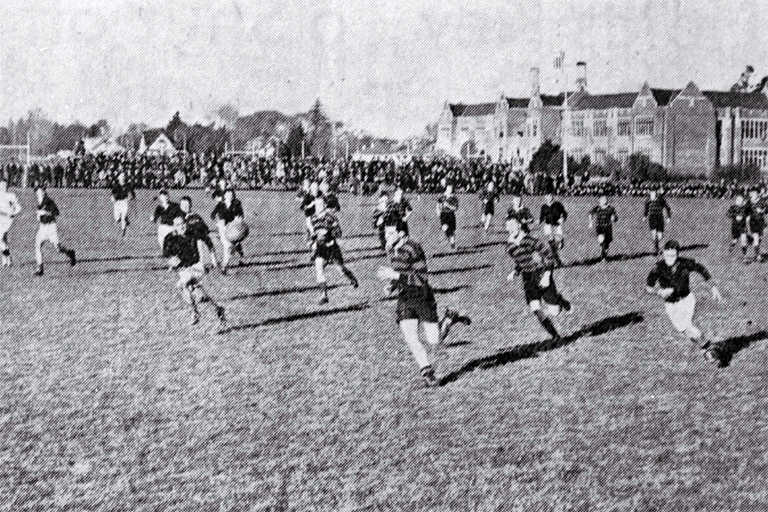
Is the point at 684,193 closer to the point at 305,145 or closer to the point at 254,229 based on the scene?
the point at 254,229

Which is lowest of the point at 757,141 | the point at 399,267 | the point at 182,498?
the point at 182,498

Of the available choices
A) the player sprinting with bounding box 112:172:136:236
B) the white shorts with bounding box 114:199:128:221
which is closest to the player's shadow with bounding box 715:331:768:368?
the player sprinting with bounding box 112:172:136:236

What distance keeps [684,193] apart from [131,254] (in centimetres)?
1312

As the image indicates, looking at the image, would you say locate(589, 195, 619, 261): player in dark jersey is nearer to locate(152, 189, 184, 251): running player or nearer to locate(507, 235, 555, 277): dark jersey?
locate(507, 235, 555, 277): dark jersey

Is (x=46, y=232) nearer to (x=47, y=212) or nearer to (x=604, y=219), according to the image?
(x=47, y=212)

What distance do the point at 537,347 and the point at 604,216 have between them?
9.46 metres

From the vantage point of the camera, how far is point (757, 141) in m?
20.1

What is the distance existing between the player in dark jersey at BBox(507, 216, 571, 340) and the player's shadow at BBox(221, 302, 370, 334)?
3.03 meters

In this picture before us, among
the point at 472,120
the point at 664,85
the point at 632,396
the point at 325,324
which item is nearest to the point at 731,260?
the point at 664,85

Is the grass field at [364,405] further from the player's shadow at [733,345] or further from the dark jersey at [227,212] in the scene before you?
the dark jersey at [227,212]

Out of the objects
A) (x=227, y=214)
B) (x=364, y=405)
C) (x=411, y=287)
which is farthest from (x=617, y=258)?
(x=364, y=405)

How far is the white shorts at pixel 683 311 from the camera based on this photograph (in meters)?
10.2

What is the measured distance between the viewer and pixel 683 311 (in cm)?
1028

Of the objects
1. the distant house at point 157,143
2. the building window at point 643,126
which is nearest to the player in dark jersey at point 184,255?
the building window at point 643,126
